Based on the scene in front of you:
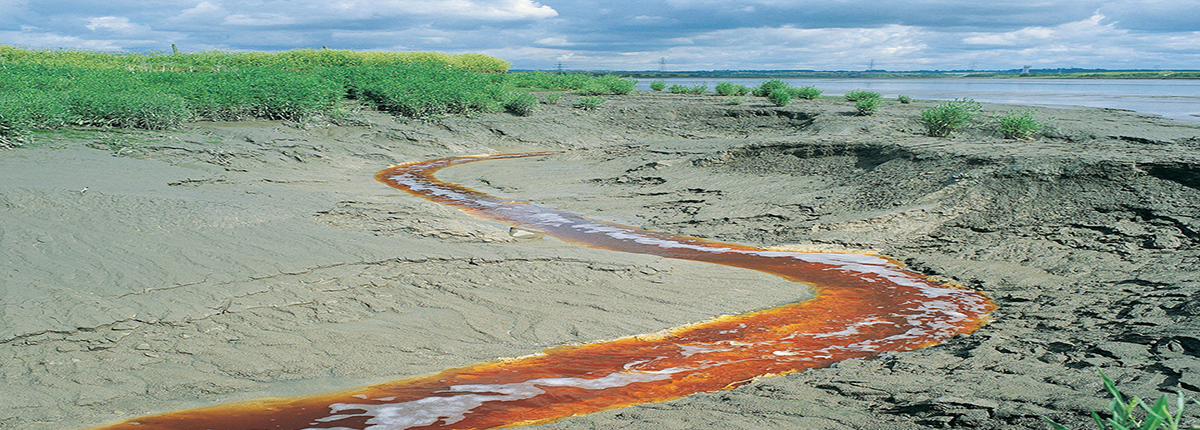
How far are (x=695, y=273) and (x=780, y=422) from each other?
134 inches

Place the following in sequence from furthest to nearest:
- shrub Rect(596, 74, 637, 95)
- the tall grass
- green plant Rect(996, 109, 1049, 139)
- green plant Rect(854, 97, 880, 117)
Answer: shrub Rect(596, 74, 637, 95) → the tall grass → green plant Rect(854, 97, 880, 117) → green plant Rect(996, 109, 1049, 139)

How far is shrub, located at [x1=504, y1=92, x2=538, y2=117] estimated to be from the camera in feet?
64.7

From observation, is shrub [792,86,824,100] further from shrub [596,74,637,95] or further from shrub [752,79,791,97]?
shrub [596,74,637,95]

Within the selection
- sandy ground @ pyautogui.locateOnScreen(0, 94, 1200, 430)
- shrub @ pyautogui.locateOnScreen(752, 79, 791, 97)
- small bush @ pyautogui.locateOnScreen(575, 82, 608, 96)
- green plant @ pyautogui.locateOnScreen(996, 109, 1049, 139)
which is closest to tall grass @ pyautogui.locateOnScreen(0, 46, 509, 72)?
small bush @ pyautogui.locateOnScreen(575, 82, 608, 96)

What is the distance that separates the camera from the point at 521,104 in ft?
64.8

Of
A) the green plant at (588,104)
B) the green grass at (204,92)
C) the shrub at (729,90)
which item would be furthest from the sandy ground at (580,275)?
the shrub at (729,90)

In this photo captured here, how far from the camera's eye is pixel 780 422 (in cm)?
336

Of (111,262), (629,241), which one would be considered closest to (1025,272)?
(629,241)

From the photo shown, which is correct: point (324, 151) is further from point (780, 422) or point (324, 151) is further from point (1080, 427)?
point (1080, 427)

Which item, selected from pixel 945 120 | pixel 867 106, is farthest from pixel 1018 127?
pixel 867 106

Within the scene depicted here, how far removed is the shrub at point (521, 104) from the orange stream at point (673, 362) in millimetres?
12682

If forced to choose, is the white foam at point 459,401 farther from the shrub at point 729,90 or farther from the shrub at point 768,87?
the shrub at point 729,90

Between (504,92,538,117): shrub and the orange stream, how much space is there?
12682mm

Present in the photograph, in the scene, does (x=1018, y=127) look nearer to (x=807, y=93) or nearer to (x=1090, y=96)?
(x=807, y=93)
